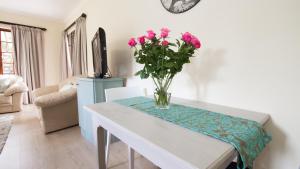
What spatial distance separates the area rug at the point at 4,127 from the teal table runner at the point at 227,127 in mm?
2285

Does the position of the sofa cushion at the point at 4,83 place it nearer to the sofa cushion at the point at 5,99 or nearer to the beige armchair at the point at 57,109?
the sofa cushion at the point at 5,99

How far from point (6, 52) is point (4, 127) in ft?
8.56

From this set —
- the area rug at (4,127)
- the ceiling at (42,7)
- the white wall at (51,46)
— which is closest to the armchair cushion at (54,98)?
the area rug at (4,127)

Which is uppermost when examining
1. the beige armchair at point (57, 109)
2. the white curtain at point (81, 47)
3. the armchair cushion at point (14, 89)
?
the white curtain at point (81, 47)

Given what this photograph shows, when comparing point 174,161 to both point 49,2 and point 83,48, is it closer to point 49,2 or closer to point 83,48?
point 83,48

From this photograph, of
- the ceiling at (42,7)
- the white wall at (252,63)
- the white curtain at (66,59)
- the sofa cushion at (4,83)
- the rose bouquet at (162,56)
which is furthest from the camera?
the white curtain at (66,59)

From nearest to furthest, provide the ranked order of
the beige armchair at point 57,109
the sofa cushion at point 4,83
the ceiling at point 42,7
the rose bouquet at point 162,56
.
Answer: the rose bouquet at point 162,56 → the beige armchair at point 57,109 → the ceiling at point 42,7 → the sofa cushion at point 4,83

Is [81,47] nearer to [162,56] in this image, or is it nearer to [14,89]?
[14,89]

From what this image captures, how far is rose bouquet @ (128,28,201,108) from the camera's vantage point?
1.01 m

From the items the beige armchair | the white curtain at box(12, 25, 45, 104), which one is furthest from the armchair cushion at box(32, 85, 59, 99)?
the white curtain at box(12, 25, 45, 104)

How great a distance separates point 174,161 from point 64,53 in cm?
477

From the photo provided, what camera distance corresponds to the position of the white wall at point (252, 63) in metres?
0.88

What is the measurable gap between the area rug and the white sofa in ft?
1.58

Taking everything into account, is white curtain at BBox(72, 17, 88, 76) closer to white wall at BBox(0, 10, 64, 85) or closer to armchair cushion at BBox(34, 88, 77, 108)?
armchair cushion at BBox(34, 88, 77, 108)
